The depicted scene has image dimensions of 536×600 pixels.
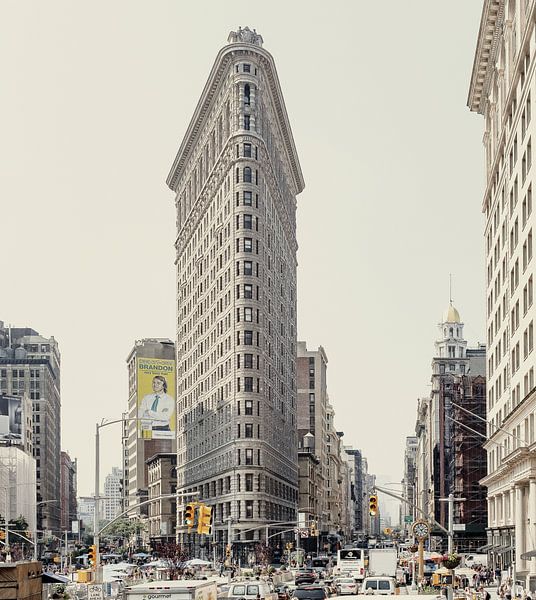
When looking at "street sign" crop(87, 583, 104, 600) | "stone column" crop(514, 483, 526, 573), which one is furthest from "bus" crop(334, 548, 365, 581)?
"street sign" crop(87, 583, 104, 600)

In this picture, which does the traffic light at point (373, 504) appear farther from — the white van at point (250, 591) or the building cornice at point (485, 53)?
the building cornice at point (485, 53)

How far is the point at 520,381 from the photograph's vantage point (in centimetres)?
7038

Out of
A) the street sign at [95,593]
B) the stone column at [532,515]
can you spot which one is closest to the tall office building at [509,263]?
the stone column at [532,515]

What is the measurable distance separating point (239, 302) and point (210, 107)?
32.8 m

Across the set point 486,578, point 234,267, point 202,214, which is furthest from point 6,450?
point 486,578

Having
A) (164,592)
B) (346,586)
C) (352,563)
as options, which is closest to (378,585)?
(346,586)

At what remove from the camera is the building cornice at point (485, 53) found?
272 feet

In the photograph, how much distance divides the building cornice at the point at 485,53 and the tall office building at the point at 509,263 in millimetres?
93

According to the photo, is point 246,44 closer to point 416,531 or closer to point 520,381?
point 520,381

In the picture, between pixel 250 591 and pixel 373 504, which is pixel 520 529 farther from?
pixel 250 591

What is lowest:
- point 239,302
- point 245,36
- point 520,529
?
point 520,529

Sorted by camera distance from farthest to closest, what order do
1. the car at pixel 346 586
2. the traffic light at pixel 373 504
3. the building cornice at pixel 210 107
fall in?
the building cornice at pixel 210 107
the car at pixel 346 586
the traffic light at pixel 373 504

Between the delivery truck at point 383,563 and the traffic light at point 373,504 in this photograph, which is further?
the delivery truck at point 383,563

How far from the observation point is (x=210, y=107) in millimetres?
156125
